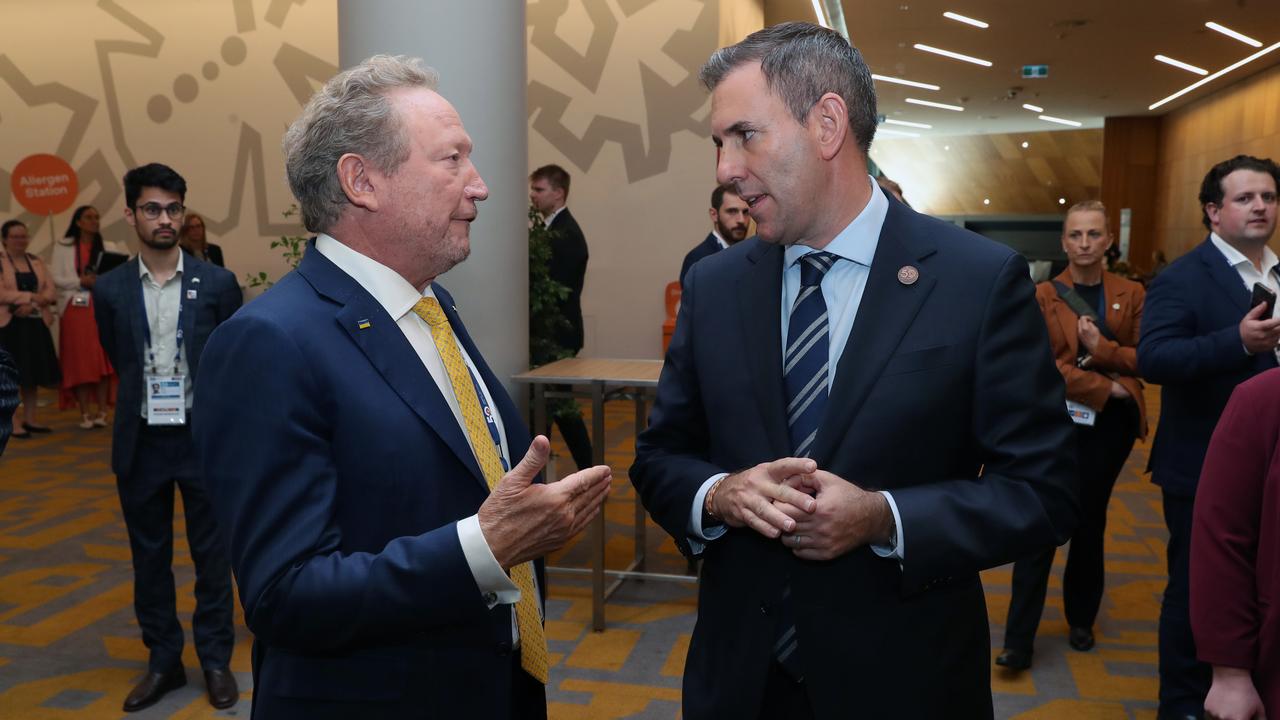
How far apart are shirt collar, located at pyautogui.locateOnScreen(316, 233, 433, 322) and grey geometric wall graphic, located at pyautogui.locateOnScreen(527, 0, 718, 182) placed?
820cm

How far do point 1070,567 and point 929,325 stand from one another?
117 inches

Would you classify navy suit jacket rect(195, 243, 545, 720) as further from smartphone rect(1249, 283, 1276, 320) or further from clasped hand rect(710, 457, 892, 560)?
smartphone rect(1249, 283, 1276, 320)

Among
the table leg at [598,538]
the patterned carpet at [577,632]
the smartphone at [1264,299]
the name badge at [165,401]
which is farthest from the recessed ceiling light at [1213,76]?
the name badge at [165,401]

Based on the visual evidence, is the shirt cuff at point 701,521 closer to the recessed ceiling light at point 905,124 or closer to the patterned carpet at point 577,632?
the patterned carpet at point 577,632

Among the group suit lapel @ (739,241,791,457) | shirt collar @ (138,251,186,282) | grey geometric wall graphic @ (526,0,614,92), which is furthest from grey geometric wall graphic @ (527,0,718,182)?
suit lapel @ (739,241,791,457)

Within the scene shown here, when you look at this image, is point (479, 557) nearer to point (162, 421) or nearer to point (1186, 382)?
point (162, 421)

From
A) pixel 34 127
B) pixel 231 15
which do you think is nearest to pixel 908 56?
pixel 231 15

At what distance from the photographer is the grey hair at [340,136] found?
1640mm

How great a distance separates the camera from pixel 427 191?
1672 mm

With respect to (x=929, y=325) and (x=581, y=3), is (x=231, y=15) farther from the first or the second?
(x=929, y=325)

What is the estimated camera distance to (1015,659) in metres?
3.90

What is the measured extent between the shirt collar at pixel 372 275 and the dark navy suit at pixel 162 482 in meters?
2.20

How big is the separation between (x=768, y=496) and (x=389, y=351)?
0.61m

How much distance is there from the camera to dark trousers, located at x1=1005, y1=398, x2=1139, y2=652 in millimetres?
3896
